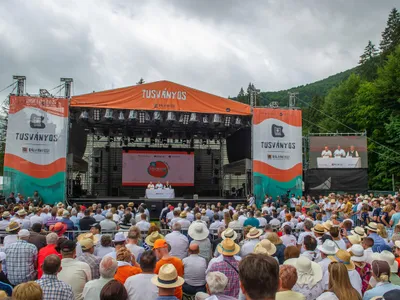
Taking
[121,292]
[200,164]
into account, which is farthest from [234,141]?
[121,292]

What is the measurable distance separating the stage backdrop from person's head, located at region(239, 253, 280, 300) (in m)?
20.9

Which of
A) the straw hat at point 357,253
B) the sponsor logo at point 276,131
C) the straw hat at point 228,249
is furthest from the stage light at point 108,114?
the straw hat at point 357,253

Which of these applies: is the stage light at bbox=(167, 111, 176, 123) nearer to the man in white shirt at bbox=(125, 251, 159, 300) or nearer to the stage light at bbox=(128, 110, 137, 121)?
the stage light at bbox=(128, 110, 137, 121)

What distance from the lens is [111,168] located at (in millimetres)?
24688

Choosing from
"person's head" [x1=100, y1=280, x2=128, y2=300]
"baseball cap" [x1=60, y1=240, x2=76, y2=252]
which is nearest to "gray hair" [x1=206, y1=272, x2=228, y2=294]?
"person's head" [x1=100, y1=280, x2=128, y2=300]

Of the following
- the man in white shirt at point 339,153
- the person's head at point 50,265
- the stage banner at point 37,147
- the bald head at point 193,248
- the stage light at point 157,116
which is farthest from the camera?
the man in white shirt at point 339,153

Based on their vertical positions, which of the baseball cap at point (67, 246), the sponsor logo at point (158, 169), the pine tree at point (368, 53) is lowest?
the baseball cap at point (67, 246)

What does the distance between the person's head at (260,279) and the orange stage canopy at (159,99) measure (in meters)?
15.1

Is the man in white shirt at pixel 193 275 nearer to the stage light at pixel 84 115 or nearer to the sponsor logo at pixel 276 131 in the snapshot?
the stage light at pixel 84 115

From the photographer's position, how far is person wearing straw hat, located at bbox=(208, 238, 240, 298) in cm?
376

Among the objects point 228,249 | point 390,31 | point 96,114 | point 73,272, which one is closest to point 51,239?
point 73,272

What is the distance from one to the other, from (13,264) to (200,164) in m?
21.4

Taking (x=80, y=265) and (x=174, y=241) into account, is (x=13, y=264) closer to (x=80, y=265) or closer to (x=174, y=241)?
(x=80, y=265)

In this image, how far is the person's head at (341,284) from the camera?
9.11ft
